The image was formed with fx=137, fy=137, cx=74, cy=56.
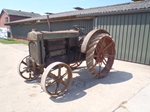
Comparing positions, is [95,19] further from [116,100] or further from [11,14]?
[11,14]

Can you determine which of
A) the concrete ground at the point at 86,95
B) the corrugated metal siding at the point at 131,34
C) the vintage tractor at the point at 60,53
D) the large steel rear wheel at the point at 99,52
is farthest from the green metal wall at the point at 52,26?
the concrete ground at the point at 86,95

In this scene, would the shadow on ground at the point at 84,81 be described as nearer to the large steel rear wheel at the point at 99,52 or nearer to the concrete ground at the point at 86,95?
the concrete ground at the point at 86,95

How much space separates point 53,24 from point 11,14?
2159cm

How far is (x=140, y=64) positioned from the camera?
6125 mm

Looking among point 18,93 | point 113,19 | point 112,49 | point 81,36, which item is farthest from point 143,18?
point 18,93

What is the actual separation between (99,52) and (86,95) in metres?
1.50

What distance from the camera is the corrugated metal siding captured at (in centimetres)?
591

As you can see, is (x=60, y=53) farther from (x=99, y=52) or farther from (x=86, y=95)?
(x=86, y=95)

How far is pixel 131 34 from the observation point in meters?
6.34

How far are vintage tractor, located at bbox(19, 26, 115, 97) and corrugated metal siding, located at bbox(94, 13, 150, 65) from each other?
2147 mm

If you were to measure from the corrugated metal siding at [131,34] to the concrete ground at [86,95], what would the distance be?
5.60 ft

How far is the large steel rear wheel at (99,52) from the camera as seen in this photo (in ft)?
12.7

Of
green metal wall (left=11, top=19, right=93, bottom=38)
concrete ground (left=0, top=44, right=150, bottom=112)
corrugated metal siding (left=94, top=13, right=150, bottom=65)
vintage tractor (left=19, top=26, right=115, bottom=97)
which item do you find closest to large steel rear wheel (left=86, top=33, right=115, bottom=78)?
vintage tractor (left=19, top=26, right=115, bottom=97)

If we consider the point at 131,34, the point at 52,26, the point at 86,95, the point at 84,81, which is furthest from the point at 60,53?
the point at 52,26
